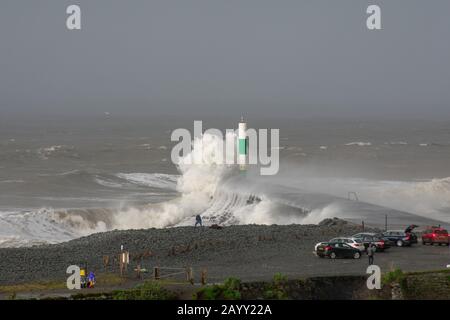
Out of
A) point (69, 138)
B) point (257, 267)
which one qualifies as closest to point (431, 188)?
point (257, 267)

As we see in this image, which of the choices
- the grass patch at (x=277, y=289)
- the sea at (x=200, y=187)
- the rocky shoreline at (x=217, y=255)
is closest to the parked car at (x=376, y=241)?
the rocky shoreline at (x=217, y=255)

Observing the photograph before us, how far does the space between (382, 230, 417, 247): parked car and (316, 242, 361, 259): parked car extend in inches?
148

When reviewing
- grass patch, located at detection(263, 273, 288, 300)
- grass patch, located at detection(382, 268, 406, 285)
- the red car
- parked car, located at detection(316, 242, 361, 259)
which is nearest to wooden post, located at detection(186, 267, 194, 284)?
grass patch, located at detection(263, 273, 288, 300)

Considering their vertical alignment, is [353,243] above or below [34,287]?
below

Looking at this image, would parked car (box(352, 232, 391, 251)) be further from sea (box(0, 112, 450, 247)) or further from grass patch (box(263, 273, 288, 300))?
grass patch (box(263, 273, 288, 300))

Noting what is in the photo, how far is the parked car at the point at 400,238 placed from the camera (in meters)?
35.5

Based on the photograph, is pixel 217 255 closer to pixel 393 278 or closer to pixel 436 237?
pixel 436 237

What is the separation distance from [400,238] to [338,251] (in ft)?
14.7

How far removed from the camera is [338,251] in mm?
32156

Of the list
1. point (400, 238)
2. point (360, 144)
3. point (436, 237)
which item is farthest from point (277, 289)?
point (360, 144)

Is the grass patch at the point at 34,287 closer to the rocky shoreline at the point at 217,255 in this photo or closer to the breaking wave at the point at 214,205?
the rocky shoreline at the point at 217,255

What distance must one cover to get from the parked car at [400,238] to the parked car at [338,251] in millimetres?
3767

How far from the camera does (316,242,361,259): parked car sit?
3212 centimetres
